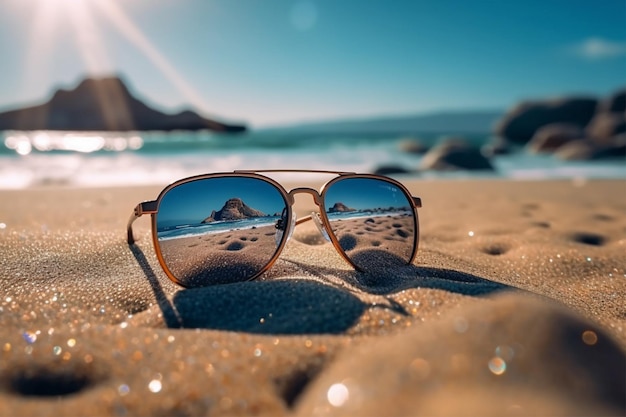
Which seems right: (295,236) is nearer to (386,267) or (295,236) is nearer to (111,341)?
(386,267)

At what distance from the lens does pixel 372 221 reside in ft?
6.14

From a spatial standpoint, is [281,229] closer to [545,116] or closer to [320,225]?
[320,225]

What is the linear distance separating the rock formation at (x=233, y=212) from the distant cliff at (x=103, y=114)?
60.9m

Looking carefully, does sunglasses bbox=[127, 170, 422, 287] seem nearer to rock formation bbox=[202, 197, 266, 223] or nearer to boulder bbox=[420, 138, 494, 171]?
rock formation bbox=[202, 197, 266, 223]

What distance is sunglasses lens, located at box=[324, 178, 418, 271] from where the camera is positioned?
1764 millimetres

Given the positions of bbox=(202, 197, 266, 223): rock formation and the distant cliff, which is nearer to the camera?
bbox=(202, 197, 266, 223): rock formation

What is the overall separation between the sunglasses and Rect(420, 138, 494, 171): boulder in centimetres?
873

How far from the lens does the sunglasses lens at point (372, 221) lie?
176cm

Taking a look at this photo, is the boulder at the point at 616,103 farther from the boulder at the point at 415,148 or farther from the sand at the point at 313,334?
the sand at the point at 313,334

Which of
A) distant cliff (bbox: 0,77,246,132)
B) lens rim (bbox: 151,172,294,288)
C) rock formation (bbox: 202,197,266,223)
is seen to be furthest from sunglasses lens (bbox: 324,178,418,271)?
distant cliff (bbox: 0,77,246,132)

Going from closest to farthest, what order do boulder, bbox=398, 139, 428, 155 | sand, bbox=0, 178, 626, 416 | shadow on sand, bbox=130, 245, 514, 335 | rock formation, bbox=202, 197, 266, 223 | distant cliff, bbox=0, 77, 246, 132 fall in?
1. sand, bbox=0, 178, 626, 416
2. shadow on sand, bbox=130, 245, 514, 335
3. rock formation, bbox=202, 197, 266, 223
4. boulder, bbox=398, 139, 428, 155
5. distant cliff, bbox=0, 77, 246, 132

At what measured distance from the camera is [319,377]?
864 mm

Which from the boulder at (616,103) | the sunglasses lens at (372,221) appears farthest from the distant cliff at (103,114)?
the sunglasses lens at (372,221)

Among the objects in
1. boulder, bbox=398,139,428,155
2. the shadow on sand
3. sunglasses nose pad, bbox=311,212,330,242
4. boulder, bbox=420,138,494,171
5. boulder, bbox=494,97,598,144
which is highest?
sunglasses nose pad, bbox=311,212,330,242
